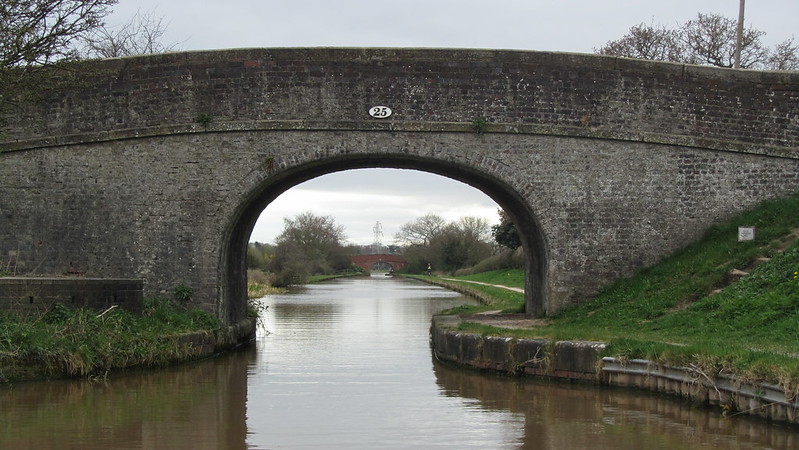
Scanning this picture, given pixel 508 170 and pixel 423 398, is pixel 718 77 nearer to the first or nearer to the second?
pixel 508 170

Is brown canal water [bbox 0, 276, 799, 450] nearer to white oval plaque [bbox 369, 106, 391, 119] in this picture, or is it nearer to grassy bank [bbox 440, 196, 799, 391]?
grassy bank [bbox 440, 196, 799, 391]

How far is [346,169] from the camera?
1650cm

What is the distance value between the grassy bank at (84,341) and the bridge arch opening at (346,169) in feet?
6.73

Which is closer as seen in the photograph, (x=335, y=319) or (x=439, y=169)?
(x=439, y=169)

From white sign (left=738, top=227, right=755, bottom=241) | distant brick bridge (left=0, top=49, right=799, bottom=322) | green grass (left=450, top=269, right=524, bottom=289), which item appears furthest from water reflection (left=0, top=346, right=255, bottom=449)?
green grass (left=450, top=269, right=524, bottom=289)

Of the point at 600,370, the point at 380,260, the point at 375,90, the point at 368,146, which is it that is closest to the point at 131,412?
the point at 600,370

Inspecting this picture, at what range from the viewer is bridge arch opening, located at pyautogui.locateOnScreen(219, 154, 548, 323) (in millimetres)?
14695

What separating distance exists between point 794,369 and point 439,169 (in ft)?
28.0

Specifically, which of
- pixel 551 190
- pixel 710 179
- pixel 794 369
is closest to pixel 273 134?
pixel 551 190

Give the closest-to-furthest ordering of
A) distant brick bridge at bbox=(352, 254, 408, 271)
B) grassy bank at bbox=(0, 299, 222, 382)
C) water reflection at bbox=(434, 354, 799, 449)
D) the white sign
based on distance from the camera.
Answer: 1. water reflection at bbox=(434, 354, 799, 449)
2. grassy bank at bbox=(0, 299, 222, 382)
3. the white sign
4. distant brick bridge at bbox=(352, 254, 408, 271)

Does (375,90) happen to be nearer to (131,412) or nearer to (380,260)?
(131,412)

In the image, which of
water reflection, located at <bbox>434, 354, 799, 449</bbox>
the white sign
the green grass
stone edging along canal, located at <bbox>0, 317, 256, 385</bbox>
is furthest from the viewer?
the green grass

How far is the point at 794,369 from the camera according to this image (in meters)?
7.97

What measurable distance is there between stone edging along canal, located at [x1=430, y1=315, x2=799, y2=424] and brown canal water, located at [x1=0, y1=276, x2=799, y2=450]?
15 cm
